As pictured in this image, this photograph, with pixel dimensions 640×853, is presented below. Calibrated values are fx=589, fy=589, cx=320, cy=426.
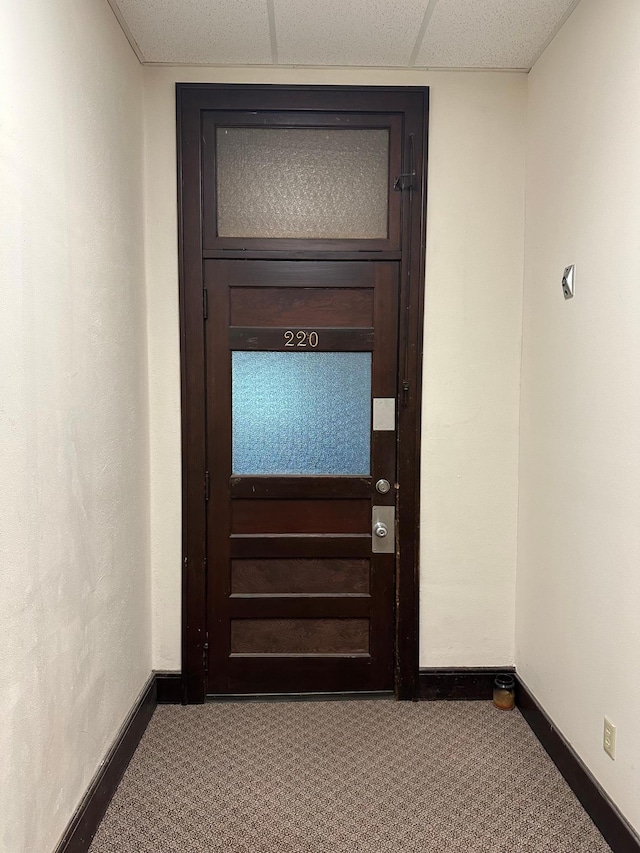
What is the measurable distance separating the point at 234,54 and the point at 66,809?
8.84 feet

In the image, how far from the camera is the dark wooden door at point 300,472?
256 cm

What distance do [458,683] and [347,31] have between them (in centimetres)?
272

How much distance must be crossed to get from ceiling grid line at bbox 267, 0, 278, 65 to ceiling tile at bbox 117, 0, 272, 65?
1 centimetres

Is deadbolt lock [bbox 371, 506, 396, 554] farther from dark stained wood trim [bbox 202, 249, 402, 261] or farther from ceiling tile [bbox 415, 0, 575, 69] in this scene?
ceiling tile [bbox 415, 0, 575, 69]

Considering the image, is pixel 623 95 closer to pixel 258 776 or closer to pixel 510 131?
pixel 510 131

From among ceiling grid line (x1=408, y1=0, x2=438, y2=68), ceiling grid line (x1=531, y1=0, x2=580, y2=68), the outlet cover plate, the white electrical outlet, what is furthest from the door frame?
the white electrical outlet

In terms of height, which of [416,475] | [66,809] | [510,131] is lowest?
[66,809]

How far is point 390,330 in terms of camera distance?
8.46ft

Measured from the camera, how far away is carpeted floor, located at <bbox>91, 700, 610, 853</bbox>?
1808mm

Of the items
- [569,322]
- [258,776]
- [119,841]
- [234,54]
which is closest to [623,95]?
[569,322]

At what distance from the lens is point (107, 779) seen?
6.37 feet

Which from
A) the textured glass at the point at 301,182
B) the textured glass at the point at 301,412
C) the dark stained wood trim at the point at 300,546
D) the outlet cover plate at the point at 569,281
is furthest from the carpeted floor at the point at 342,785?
the textured glass at the point at 301,182

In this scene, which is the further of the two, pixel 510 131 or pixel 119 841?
pixel 510 131

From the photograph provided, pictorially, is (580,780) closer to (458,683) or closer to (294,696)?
(458,683)
